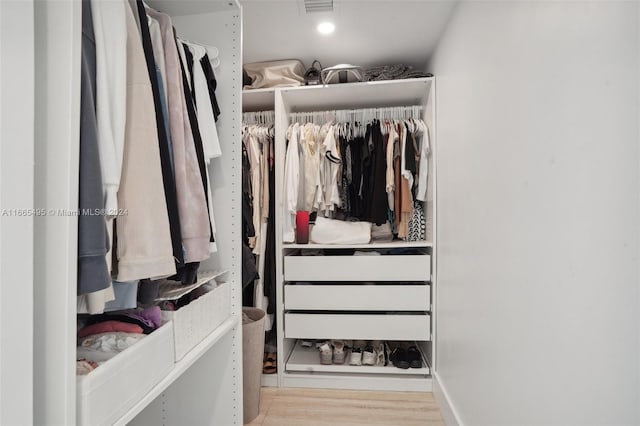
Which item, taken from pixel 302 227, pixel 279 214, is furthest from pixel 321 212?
pixel 279 214

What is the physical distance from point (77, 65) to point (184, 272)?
1.86 feet

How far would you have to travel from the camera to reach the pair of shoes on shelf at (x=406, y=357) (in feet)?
6.97

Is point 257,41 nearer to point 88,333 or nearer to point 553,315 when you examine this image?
point 88,333

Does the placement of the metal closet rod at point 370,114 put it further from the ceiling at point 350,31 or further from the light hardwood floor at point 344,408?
the light hardwood floor at point 344,408

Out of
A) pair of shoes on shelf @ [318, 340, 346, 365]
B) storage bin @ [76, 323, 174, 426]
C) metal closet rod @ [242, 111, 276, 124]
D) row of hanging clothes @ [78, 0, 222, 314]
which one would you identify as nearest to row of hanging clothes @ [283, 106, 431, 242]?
metal closet rod @ [242, 111, 276, 124]

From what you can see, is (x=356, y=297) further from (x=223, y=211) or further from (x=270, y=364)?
(x=223, y=211)

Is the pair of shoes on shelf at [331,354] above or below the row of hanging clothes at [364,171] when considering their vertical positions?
below

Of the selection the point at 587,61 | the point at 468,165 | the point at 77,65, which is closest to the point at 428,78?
the point at 468,165

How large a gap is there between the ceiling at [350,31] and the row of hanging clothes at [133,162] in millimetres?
914

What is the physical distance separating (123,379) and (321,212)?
5.54ft

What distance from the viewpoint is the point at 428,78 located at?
6.75 feet

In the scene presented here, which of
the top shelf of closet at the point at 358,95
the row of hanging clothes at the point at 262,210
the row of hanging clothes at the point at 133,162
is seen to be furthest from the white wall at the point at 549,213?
the row of hanging clothes at the point at 262,210

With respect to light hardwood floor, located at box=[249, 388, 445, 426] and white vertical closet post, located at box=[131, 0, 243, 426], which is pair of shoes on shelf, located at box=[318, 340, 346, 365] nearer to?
light hardwood floor, located at box=[249, 388, 445, 426]
